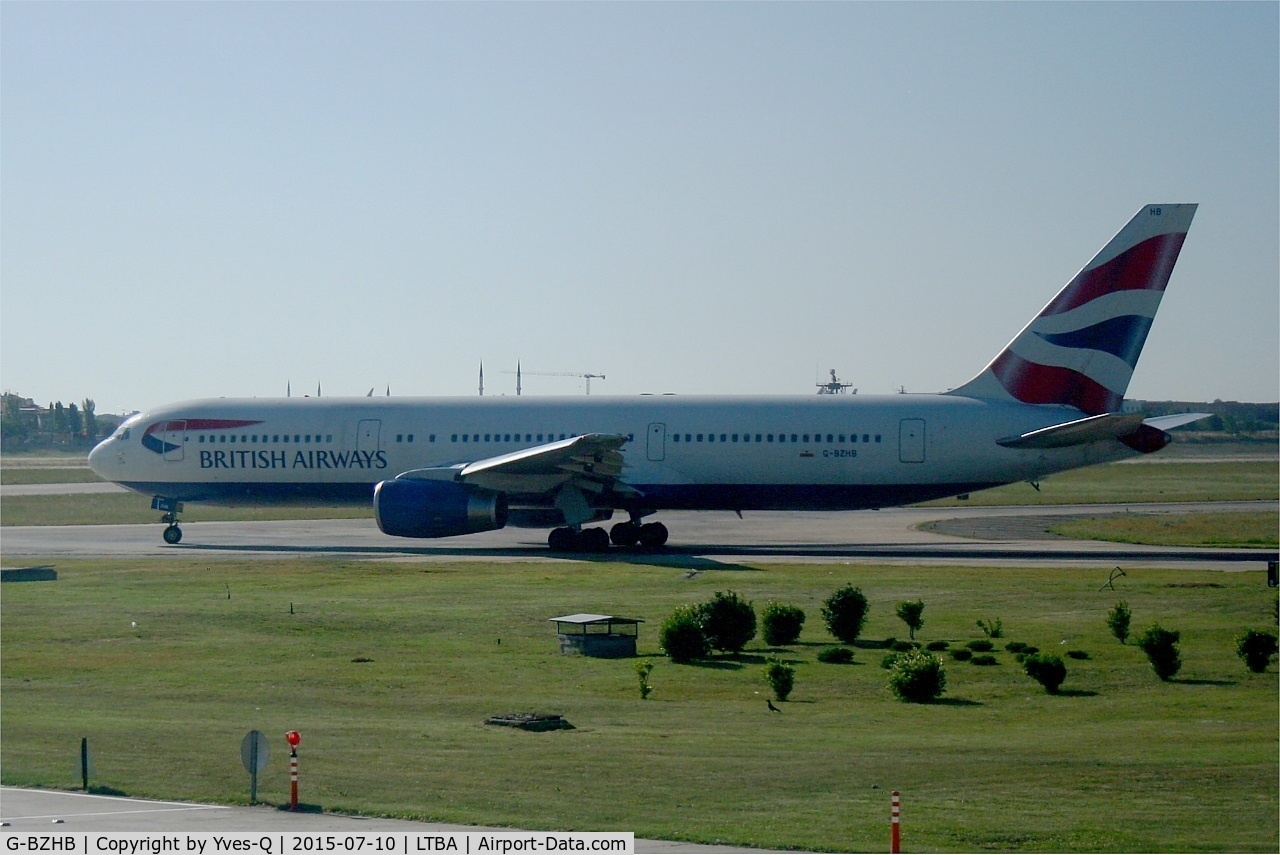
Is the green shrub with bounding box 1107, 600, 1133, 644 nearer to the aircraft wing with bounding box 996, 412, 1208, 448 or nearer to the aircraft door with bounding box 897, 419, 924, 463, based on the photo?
the aircraft wing with bounding box 996, 412, 1208, 448

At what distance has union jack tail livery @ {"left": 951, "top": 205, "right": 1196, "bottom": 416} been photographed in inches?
1543

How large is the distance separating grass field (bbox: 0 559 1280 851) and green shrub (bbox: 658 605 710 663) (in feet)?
1.64

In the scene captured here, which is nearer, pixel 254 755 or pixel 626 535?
pixel 254 755

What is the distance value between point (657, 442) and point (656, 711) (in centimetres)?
2250

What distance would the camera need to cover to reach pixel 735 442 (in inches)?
1630

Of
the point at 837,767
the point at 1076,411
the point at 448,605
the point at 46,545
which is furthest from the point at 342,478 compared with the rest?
the point at 837,767

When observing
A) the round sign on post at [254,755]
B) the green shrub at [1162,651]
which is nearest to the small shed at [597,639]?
the green shrub at [1162,651]

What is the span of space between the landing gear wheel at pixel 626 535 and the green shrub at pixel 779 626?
1732cm

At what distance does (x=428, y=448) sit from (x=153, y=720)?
83.9 feet

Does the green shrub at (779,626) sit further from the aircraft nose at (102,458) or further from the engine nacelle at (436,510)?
the aircraft nose at (102,458)

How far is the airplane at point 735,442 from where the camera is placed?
39281mm

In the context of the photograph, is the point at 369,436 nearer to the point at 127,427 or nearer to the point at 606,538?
the point at 606,538

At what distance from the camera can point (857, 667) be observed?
23.6 metres

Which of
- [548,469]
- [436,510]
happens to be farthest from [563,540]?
[436,510]
